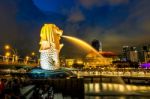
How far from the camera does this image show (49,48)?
120 m

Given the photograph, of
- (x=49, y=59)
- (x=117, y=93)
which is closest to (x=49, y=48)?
(x=49, y=59)

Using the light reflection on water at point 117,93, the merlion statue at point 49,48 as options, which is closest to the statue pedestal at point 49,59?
the merlion statue at point 49,48

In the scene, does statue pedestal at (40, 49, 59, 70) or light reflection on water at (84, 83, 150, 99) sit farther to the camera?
statue pedestal at (40, 49, 59, 70)

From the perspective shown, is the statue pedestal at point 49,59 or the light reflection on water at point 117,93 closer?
the light reflection on water at point 117,93

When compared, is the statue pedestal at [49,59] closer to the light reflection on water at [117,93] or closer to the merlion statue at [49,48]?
the merlion statue at [49,48]

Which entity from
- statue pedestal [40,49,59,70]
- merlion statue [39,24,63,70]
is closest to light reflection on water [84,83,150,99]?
statue pedestal [40,49,59,70]

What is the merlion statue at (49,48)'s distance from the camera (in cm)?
11850

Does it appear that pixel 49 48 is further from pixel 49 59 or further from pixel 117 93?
pixel 117 93

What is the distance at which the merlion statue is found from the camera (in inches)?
4665

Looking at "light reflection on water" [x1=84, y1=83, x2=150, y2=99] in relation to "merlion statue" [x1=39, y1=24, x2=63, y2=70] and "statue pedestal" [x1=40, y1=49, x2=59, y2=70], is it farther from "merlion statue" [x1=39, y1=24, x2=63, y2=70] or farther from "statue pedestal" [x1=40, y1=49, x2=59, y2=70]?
"merlion statue" [x1=39, y1=24, x2=63, y2=70]

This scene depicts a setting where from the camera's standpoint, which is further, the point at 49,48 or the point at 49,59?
the point at 49,48

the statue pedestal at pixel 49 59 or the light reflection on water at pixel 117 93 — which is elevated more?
the statue pedestal at pixel 49 59

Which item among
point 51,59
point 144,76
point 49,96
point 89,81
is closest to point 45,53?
point 51,59

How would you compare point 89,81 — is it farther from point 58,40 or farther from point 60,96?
point 60,96
